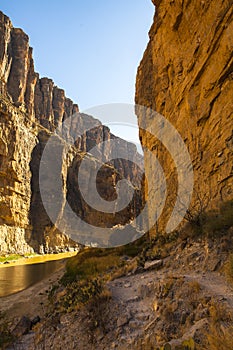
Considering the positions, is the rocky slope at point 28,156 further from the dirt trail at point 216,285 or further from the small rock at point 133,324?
the dirt trail at point 216,285

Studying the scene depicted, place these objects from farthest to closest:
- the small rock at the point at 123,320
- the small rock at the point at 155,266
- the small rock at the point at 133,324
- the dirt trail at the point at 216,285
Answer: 1. the small rock at the point at 155,266
2. the small rock at the point at 123,320
3. the small rock at the point at 133,324
4. the dirt trail at the point at 216,285

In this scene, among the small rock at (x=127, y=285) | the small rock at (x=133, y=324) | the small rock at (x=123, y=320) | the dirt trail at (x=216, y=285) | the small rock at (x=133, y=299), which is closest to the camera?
the dirt trail at (x=216, y=285)

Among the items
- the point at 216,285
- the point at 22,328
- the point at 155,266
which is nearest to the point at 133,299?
the point at 216,285

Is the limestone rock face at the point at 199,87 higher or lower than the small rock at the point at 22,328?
higher

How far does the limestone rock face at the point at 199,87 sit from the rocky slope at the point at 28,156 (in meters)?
38.7

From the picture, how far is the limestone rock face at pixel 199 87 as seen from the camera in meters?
11.1

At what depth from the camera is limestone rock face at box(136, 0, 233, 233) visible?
11.1 metres

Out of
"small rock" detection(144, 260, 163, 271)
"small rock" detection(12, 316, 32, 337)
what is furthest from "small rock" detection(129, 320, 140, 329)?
"small rock" detection(12, 316, 32, 337)

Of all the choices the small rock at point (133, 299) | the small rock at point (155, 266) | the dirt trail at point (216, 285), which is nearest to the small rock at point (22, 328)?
the small rock at point (133, 299)

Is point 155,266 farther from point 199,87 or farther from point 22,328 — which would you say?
point 199,87

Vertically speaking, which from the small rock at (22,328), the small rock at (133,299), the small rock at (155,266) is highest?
the small rock at (155,266)

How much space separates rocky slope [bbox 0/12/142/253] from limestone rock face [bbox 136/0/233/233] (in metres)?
38.7

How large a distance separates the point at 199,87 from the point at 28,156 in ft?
171

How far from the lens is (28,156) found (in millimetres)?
59125
